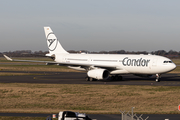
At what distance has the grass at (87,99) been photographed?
27659 millimetres

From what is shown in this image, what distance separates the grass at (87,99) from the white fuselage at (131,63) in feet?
23.6

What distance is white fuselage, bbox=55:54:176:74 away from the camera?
45.1 metres

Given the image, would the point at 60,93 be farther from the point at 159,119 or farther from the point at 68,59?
the point at 68,59

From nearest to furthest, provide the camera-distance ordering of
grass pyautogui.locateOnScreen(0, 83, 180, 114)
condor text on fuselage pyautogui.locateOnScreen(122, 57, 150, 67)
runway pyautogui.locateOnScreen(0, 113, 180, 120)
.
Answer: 1. runway pyautogui.locateOnScreen(0, 113, 180, 120)
2. grass pyautogui.locateOnScreen(0, 83, 180, 114)
3. condor text on fuselage pyautogui.locateOnScreen(122, 57, 150, 67)

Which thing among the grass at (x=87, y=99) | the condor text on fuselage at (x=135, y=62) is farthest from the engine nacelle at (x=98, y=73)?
the grass at (x=87, y=99)

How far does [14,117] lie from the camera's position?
21297 mm

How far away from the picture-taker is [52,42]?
60.8 meters

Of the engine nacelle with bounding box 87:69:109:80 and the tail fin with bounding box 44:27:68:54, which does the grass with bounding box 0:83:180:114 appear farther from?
the tail fin with bounding box 44:27:68:54

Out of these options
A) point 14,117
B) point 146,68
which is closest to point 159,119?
point 14,117

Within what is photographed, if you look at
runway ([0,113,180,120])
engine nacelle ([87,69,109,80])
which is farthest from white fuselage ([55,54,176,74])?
runway ([0,113,180,120])

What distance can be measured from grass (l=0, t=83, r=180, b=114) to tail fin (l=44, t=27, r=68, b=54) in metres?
22.1

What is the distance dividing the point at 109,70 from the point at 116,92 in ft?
48.9

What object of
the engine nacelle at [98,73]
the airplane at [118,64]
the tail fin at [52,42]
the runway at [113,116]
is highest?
the tail fin at [52,42]

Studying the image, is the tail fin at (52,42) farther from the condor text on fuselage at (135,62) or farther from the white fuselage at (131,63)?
the condor text on fuselage at (135,62)
